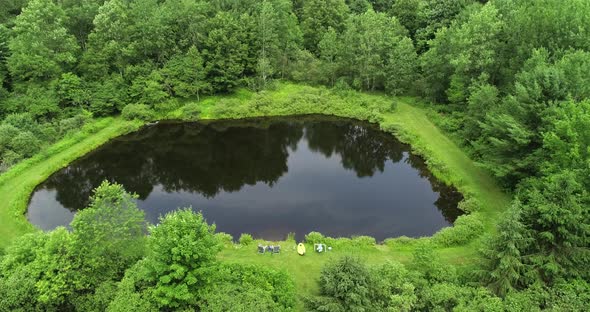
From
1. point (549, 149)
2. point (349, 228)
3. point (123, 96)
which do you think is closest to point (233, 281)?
point (349, 228)

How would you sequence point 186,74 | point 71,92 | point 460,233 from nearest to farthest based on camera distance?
1. point 460,233
2. point 71,92
3. point 186,74

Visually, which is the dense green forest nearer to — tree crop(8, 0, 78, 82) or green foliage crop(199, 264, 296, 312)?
green foliage crop(199, 264, 296, 312)

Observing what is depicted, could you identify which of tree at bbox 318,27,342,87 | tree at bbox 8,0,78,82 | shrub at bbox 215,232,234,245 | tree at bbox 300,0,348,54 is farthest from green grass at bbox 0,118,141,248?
tree at bbox 300,0,348,54

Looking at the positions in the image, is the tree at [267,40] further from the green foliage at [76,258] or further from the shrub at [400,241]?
the green foliage at [76,258]

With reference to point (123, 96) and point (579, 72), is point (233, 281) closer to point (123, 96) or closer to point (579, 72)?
point (579, 72)

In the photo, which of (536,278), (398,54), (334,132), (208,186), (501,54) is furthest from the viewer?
(398,54)

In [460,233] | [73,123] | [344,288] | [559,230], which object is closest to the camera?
[344,288]

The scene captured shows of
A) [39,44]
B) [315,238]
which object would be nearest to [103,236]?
[315,238]

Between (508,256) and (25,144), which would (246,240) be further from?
(25,144)
